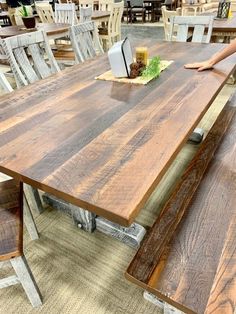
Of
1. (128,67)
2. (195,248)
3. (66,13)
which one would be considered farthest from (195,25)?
(66,13)

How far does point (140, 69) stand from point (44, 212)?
1.21 m

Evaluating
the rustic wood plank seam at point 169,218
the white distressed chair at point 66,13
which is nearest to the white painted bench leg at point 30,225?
the rustic wood plank seam at point 169,218

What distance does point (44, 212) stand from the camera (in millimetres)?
1872

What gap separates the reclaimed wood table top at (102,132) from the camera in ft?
2.71

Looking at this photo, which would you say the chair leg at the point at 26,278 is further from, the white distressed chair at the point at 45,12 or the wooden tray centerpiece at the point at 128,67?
the white distressed chair at the point at 45,12

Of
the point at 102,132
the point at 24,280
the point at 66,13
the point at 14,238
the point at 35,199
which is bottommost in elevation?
the point at 35,199

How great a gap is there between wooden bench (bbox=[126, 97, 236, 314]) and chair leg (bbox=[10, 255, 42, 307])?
0.49m

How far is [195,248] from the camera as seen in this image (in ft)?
3.21

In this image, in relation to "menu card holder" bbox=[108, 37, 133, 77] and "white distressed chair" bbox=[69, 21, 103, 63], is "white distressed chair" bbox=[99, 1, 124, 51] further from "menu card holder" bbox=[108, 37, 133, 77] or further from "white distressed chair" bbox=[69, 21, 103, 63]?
"menu card holder" bbox=[108, 37, 133, 77]

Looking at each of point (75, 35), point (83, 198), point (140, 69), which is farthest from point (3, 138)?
point (75, 35)

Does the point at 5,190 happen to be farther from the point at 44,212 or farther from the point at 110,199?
the point at 110,199

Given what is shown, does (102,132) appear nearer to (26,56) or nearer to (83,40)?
(26,56)

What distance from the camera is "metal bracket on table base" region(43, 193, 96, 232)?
1599mm

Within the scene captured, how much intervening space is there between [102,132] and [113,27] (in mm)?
4083
